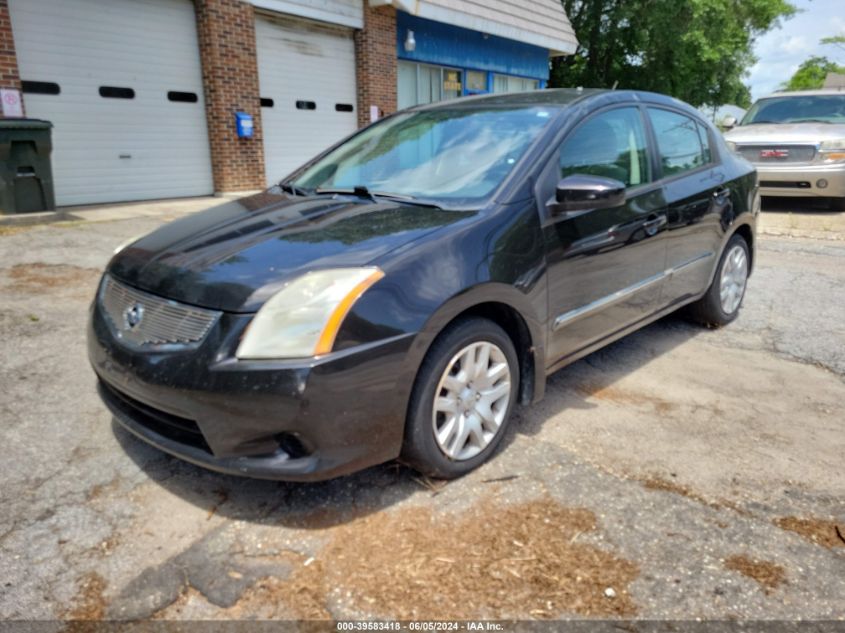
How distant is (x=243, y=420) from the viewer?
217 cm

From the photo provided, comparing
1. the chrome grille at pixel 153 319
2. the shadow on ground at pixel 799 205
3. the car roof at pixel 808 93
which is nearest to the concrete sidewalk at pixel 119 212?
the chrome grille at pixel 153 319

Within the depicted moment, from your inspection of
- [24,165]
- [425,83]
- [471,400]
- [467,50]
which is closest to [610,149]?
[471,400]

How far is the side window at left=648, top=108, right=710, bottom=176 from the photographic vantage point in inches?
153

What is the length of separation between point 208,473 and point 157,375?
624 mm

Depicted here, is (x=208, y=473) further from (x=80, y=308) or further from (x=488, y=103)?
(x=80, y=308)

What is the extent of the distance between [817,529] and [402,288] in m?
1.79

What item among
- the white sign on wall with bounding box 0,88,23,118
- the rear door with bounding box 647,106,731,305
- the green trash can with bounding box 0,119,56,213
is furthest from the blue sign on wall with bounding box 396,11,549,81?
the rear door with bounding box 647,106,731,305

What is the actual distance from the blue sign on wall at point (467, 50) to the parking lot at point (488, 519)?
11.4 metres

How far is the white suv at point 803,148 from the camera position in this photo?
9547 millimetres

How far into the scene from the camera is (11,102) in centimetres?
772

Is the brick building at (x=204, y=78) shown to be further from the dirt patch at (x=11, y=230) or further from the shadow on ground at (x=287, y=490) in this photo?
the shadow on ground at (x=287, y=490)

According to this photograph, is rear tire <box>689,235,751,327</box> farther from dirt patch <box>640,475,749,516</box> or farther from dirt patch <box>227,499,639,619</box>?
dirt patch <box>227,499,639,619</box>

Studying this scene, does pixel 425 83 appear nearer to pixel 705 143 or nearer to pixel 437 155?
pixel 705 143

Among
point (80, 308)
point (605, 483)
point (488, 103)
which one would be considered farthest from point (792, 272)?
point (80, 308)
